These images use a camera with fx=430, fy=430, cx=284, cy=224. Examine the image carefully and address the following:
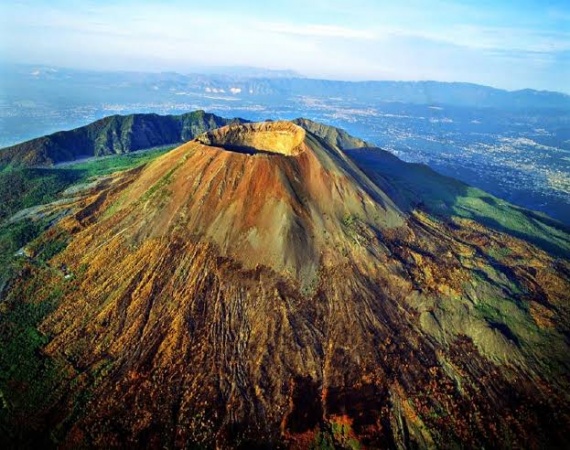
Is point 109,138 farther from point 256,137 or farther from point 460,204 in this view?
point 460,204

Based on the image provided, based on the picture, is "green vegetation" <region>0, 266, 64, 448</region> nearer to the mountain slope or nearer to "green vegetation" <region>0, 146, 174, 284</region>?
"green vegetation" <region>0, 146, 174, 284</region>

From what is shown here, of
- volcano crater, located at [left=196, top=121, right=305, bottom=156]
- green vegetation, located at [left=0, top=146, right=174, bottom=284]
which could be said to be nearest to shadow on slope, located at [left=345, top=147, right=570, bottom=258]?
volcano crater, located at [left=196, top=121, right=305, bottom=156]

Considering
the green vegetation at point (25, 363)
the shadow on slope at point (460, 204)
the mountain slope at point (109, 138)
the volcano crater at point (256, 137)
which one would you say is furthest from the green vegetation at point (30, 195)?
the shadow on slope at point (460, 204)

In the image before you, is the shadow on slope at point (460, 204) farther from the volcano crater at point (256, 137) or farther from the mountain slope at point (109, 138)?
the mountain slope at point (109, 138)

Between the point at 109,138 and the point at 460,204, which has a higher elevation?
the point at 460,204

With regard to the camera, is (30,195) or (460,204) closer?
(30,195)

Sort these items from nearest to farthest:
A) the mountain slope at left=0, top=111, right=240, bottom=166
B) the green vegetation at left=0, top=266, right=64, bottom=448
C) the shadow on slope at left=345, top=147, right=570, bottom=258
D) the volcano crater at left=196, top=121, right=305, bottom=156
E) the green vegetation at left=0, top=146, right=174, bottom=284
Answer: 1. the green vegetation at left=0, top=266, right=64, bottom=448
2. the green vegetation at left=0, top=146, right=174, bottom=284
3. the volcano crater at left=196, top=121, right=305, bottom=156
4. the shadow on slope at left=345, top=147, right=570, bottom=258
5. the mountain slope at left=0, top=111, right=240, bottom=166

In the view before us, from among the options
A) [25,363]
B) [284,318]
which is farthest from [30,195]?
[284,318]
